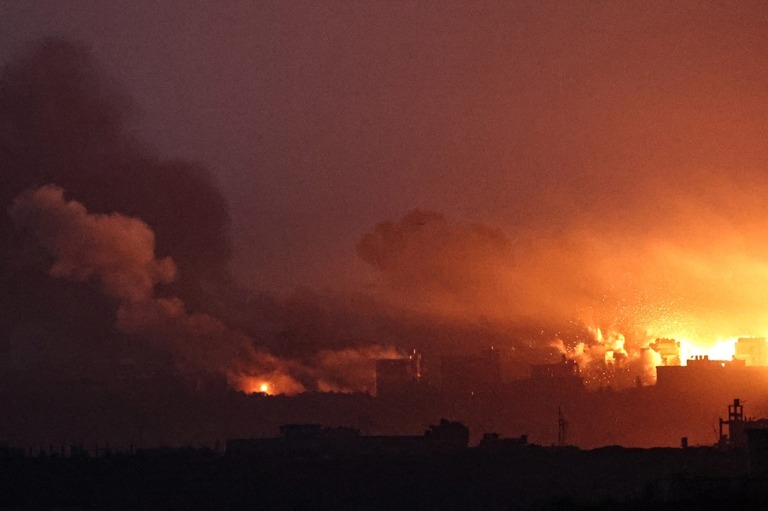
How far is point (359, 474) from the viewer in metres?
124

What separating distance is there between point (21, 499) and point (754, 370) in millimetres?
66493

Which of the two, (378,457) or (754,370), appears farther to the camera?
(754,370)

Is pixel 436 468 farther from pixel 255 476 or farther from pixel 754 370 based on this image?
pixel 754 370

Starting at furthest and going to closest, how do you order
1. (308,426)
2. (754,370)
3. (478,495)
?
1. (754,370)
2. (308,426)
3. (478,495)

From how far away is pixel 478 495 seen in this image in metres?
116

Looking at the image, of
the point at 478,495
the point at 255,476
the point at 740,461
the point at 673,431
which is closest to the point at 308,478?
the point at 255,476

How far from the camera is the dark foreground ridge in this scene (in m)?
114

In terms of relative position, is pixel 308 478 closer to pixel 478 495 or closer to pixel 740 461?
pixel 478 495

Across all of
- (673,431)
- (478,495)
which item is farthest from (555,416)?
(478,495)

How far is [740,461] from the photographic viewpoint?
10700 centimetres

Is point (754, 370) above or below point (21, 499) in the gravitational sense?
above

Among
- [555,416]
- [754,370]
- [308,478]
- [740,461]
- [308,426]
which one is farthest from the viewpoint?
[555,416]

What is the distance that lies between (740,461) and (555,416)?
71.1m

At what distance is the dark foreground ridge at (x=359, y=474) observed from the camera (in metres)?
114
